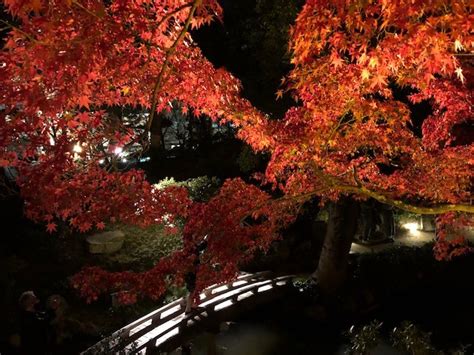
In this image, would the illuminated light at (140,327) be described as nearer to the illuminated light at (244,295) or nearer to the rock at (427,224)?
the illuminated light at (244,295)

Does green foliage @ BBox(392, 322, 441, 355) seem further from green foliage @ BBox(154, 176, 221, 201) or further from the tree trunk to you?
the tree trunk

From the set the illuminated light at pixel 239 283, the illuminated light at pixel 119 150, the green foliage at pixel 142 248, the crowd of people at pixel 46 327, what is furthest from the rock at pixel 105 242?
the illuminated light at pixel 119 150

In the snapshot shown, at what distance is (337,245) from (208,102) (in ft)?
22.0

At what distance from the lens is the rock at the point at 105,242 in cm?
1088

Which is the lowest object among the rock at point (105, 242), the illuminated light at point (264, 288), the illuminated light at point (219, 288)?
the illuminated light at point (264, 288)

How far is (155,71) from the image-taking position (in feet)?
19.5

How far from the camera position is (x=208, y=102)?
21.2 feet

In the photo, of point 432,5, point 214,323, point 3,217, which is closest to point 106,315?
point 214,323

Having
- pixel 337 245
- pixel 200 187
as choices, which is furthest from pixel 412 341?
pixel 200 187

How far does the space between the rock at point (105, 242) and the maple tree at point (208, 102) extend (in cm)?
364

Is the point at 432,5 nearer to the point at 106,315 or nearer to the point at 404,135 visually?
the point at 404,135

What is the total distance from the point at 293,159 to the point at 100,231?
23.3ft

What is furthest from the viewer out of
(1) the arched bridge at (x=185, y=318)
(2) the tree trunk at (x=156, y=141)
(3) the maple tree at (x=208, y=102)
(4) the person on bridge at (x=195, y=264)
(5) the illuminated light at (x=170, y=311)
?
(2) the tree trunk at (x=156, y=141)

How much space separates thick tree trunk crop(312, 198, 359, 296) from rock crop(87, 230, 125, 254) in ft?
19.3
